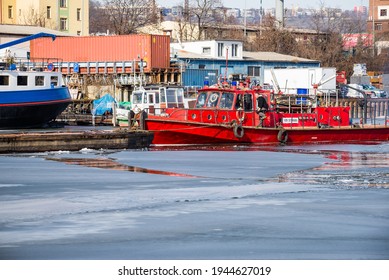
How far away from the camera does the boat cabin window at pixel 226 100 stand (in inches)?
1335

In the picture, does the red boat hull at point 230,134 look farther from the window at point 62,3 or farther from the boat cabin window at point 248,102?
the window at point 62,3

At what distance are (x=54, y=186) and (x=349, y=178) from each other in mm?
7172

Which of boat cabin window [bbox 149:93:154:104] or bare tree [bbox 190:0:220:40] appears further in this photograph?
bare tree [bbox 190:0:220:40]

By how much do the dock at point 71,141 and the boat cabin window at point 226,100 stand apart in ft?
12.2

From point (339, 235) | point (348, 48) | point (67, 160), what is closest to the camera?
point (339, 235)

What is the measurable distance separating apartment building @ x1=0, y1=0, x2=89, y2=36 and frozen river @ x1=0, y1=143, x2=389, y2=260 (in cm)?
6677

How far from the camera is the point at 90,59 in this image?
201ft

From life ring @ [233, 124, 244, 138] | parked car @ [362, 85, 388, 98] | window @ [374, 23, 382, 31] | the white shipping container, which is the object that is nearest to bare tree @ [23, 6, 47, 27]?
parked car @ [362, 85, 388, 98]

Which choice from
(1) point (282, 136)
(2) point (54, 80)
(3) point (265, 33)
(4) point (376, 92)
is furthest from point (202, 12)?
(1) point (282, 136)

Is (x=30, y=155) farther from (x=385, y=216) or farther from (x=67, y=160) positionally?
(x=385, y=216)

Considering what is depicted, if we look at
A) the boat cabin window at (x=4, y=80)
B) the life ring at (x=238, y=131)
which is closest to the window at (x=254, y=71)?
the boat cabin window at (x=4, y=80)

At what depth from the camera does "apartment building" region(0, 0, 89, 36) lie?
92000 millimetres

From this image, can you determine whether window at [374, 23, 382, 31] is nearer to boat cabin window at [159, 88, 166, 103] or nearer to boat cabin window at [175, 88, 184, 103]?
boat cabin window at [175, 88, 184, 103]

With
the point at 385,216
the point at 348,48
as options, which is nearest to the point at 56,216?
the point at 385,216
